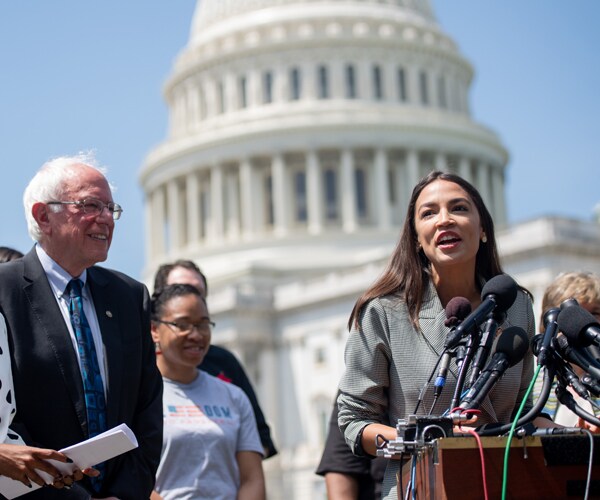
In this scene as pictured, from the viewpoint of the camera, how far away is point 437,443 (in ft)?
16.9

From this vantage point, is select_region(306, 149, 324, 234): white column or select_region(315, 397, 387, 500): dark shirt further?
select_region(306, 149, 324, 234): white column

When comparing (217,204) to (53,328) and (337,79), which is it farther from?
(53,328)

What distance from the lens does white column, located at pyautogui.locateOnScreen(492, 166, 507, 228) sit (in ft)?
272

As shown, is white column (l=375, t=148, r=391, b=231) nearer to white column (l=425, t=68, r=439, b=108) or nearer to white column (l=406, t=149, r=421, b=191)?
white column (l=406, t=149, r=421, b=191)

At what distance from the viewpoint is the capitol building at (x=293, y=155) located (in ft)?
232

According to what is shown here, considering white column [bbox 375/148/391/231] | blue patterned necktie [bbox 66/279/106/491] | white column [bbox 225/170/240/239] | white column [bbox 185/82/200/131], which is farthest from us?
white column [bbox 185/82/200/131]

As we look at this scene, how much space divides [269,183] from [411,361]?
7538 cm

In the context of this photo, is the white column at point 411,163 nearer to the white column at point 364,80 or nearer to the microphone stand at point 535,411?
the white column at point 364,80

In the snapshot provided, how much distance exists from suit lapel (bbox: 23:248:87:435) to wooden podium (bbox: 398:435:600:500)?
2444 mm

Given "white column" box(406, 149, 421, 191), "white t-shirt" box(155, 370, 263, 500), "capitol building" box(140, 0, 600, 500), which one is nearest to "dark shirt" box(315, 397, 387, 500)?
"white t-shirt" box(155, 370, 263, 500)

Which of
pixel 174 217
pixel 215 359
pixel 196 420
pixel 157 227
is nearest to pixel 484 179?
pixel 174 217

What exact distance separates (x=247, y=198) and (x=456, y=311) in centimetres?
7343

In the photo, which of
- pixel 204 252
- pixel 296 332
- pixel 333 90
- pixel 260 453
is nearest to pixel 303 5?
pixel 333 90

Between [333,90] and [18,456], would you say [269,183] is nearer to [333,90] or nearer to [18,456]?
[333,90]
